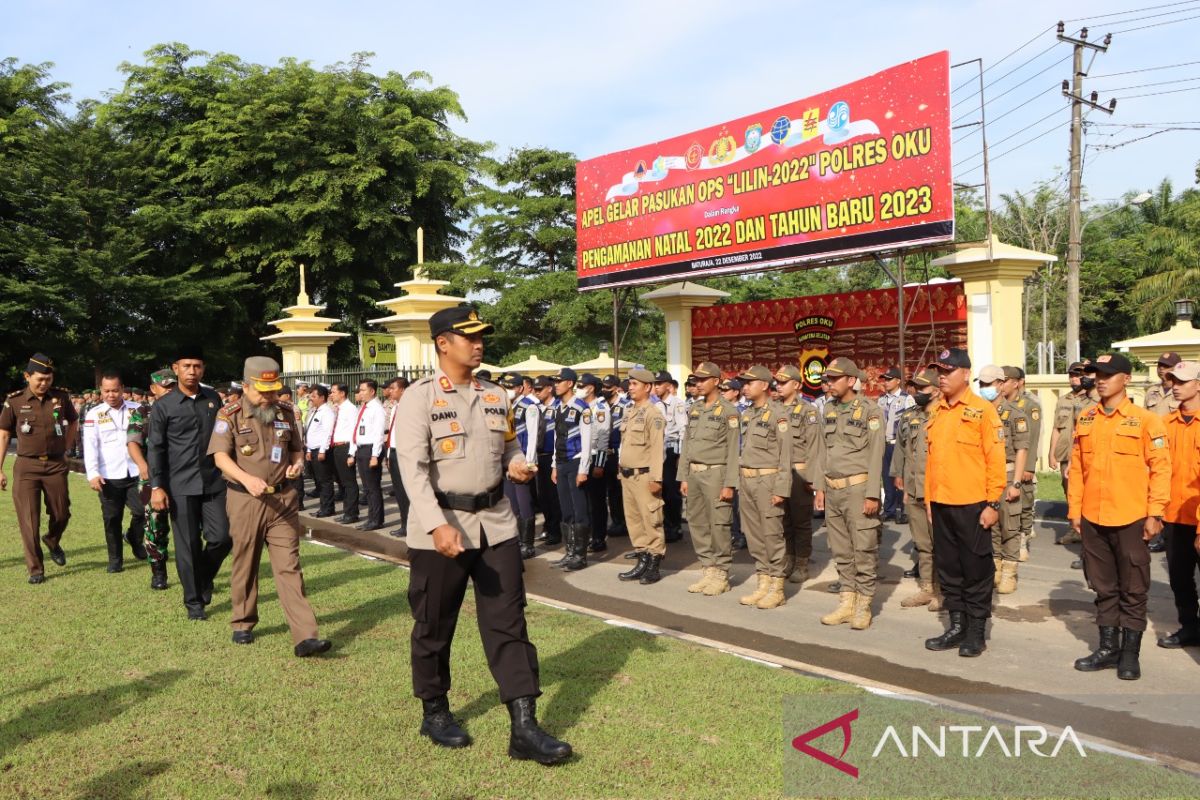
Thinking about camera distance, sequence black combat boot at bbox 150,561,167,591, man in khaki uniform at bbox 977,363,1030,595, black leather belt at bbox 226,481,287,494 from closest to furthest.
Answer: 1. black leather belt at bbox 226,481,287,494
2. man in khaki uniform at bbox 977,363,1030,595
3. black combat boot at bbox 150,561,167,591

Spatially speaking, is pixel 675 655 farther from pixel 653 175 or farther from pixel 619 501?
pixel 653 175

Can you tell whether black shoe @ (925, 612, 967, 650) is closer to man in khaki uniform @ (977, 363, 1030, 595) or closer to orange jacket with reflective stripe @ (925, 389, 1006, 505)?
orange jacket with reflective stripe @ (925, 389, 1006, 505)

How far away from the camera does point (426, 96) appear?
37.8m

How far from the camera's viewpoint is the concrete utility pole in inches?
855

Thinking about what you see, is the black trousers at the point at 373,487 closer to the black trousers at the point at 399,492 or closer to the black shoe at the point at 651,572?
the black trousers at the point at 399,492

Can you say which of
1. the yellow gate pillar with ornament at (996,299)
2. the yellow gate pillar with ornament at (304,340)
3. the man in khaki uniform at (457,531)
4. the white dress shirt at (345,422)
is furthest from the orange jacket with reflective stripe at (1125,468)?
the yellow gate pillar with ornament at (304,340)

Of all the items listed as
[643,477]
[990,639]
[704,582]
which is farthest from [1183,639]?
[643,477]

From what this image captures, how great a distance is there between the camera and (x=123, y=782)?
4008 mm

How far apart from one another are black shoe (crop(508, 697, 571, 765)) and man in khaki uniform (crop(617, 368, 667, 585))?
13.6 feet

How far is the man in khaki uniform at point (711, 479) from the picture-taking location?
7.91 metres

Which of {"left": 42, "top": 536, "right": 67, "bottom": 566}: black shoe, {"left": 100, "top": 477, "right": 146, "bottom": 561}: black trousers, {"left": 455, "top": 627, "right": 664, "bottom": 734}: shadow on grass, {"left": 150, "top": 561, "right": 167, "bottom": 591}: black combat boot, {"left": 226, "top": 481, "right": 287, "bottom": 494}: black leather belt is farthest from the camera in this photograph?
{"left": 42, "top": 536, "right": 67, "bottom": 566}: black shoe

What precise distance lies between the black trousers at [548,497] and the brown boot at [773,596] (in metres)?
3.79

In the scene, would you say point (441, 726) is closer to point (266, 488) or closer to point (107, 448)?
point (266, 488)

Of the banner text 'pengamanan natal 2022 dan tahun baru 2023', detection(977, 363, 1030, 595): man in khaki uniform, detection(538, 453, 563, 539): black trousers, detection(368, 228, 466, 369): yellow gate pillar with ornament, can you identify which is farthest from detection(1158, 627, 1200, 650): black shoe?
detection(368, 228, 466, 369): yellow gate pillar with ornament
